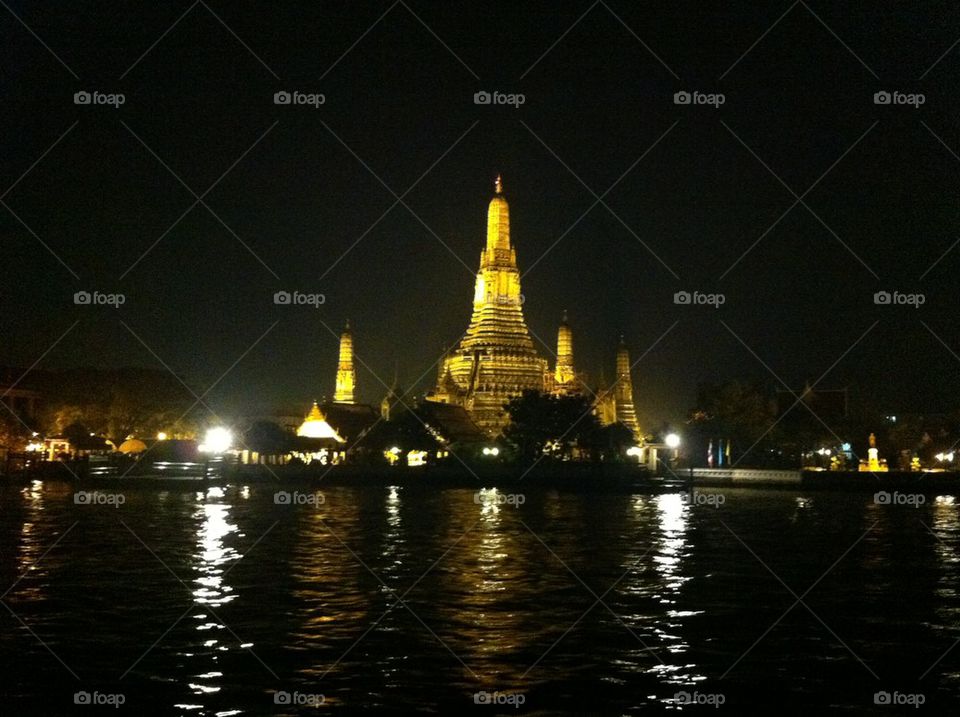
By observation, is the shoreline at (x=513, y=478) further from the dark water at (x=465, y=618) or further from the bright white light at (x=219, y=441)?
the dark water at (x=465, y=618)

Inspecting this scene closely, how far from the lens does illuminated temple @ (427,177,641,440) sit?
94.6 metres

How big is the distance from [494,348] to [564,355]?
1315 cm

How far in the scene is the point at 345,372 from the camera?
372ft

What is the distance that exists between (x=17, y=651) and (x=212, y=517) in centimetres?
2174

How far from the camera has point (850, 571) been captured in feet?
77.0

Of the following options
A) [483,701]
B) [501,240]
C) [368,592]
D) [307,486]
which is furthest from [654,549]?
[501,240]

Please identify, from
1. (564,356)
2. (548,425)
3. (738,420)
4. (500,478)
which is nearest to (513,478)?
(500,478)

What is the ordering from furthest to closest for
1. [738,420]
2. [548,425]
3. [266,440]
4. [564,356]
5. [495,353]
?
[564,356] → [495,353] → [738,420] → [266,440] → [548,425]

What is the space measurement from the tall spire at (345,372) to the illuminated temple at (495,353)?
13122mm

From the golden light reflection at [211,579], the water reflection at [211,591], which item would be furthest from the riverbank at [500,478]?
the water reflection at [211,591]

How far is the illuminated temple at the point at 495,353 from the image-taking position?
3725 inches

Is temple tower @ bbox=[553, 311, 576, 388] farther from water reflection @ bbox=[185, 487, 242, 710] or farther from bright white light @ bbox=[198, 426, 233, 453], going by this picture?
water reflection @ bbox=[185, 487, 242, 710]

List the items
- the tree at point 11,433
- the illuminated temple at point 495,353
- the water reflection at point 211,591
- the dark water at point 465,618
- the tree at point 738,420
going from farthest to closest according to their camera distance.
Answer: the illuminated temple at point 495,353, the tree at point 738,420, the tree at point 11,433, the water reflection at point 211,591, the dark water at point 465,618

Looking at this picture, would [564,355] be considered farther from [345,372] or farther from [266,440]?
[266,440]
